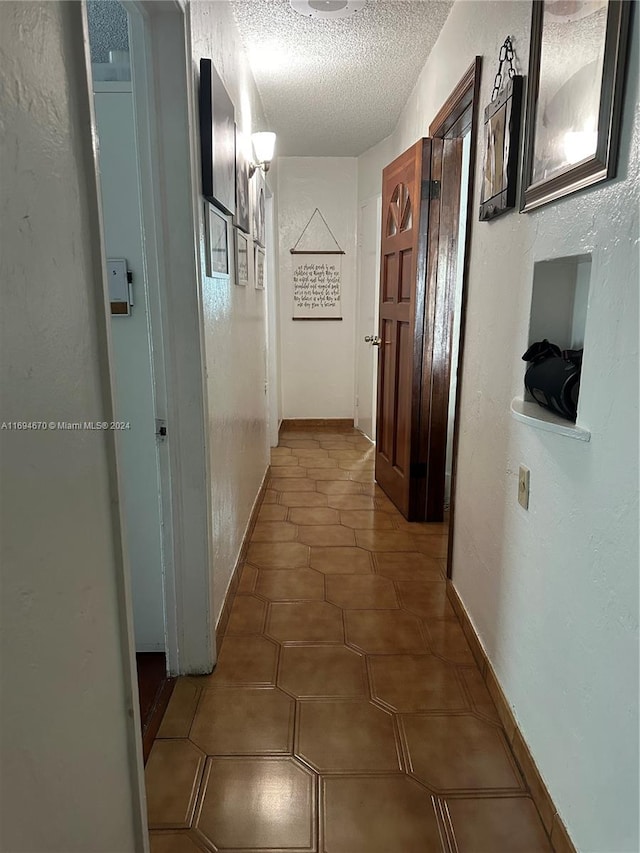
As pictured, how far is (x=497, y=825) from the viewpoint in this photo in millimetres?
1346

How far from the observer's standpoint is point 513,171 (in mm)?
1539

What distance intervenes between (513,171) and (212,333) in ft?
3.46

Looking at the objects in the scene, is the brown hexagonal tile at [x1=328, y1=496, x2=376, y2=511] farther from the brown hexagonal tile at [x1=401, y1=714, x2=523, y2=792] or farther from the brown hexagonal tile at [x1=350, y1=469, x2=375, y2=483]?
the brown hexagonal tile at [x1=401, y1=714, x2=523, y2=792]

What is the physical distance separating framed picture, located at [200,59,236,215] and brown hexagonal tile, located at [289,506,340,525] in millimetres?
1765

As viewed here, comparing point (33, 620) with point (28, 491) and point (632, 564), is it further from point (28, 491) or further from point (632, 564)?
point (632, 564)

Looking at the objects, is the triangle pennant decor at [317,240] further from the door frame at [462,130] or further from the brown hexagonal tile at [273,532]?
the brown hexagonal tile at [273,532]

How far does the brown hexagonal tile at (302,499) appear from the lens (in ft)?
11.3

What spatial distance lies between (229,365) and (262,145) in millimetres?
1515

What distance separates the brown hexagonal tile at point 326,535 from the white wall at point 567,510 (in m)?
1.00

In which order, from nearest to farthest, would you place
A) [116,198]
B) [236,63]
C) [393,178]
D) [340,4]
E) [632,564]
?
1. [632,564]
2. [116,198]
3. [340,4]
4. [236,63]
5. [393,178]

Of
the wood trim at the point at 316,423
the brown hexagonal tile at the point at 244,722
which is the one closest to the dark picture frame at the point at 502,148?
the brown hexagonal tile at the point at 244,722

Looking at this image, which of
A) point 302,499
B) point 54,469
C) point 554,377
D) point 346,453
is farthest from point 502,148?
point 346,453

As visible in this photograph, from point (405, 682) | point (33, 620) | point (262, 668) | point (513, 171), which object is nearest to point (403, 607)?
point (405, 682)

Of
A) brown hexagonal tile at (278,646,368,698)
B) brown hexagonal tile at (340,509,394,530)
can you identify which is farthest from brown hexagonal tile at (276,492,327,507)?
brown hexagonal tile at (278,646,368,698)
